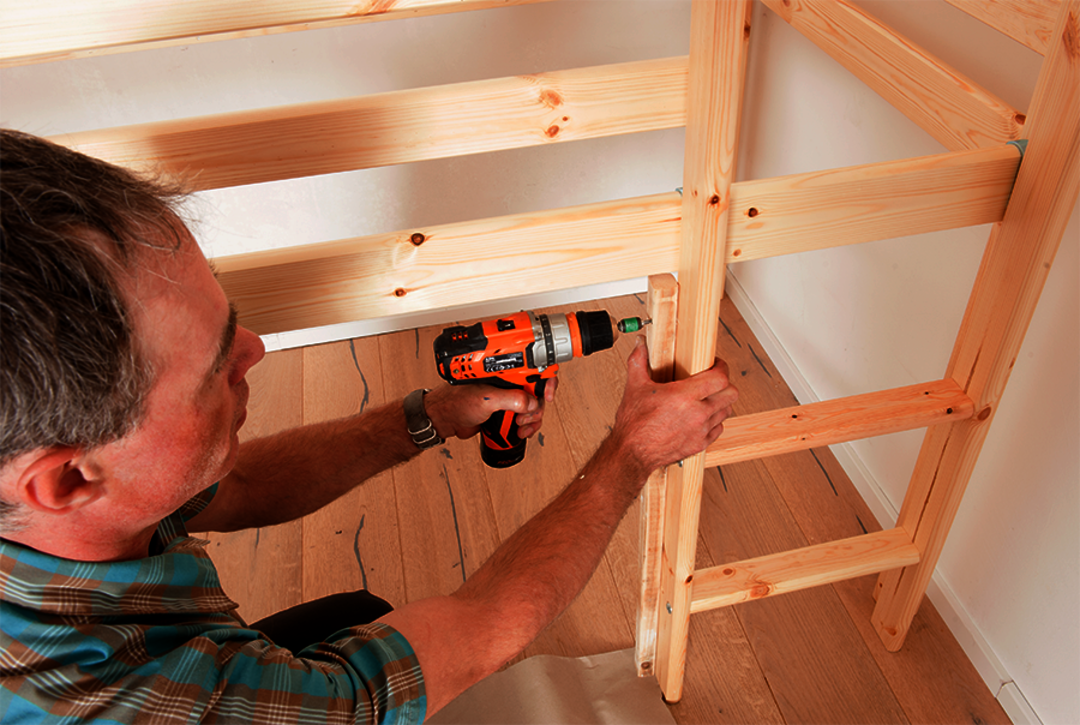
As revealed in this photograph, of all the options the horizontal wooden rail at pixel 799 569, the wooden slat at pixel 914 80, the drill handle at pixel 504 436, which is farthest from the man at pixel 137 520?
the wooden slat at pixel 914 80

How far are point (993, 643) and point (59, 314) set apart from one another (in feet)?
5.45

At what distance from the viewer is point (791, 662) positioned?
1.58 meters

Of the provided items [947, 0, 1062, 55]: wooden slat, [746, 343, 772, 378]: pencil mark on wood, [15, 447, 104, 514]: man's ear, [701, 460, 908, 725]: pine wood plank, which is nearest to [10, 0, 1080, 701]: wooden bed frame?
[947, 0, 1062, 55]: wooden slat

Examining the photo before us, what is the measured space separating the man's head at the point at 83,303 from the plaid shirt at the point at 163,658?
86 mm

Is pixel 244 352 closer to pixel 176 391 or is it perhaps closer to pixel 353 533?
pixel 176 391

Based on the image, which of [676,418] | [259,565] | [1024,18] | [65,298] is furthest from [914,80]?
[259,565]

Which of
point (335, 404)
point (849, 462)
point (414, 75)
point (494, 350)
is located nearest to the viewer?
point (494, 350)

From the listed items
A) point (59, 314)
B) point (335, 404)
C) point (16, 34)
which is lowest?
point (335, 404)

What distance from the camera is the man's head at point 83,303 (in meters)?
0.62

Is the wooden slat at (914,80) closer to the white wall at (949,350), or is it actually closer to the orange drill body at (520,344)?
the white wall at (949,350)

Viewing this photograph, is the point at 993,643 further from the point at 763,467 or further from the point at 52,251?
the point at 52,251

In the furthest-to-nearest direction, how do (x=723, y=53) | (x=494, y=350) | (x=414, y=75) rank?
1. (x=414, y=75)
2. (x=494, y=350)
3. (x=723, y=53)

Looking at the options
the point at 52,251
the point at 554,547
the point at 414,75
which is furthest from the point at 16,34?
the point at 414,75

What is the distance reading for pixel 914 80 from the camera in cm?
117
